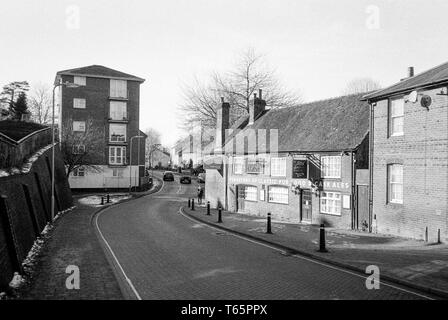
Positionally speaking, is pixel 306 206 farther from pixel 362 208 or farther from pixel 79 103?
pixel 79 103

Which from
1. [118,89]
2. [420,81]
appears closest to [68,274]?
[420,81]

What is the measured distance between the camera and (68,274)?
1156 centimetres

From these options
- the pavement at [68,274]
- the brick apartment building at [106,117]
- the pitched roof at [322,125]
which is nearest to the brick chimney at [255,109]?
the pitched roof at [322,125]

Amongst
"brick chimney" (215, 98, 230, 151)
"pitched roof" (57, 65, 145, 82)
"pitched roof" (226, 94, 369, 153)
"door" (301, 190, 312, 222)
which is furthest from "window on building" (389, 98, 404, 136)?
"pitched roof" (57, 65, 145, 82)

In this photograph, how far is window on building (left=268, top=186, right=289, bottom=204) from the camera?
87.5 feet

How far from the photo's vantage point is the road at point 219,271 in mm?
9672

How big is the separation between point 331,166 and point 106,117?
130 ft

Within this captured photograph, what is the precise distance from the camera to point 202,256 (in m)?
14.0

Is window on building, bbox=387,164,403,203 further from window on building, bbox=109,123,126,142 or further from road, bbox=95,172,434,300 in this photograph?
window on building, bbox=109,123,126,142

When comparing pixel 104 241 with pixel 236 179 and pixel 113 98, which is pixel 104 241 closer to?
pixel 236 179

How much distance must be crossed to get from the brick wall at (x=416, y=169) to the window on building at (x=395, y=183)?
0.23 metres

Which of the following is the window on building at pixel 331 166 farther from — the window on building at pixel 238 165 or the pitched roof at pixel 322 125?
the window on building at pixel 238 165

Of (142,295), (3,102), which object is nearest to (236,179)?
(142,295)
